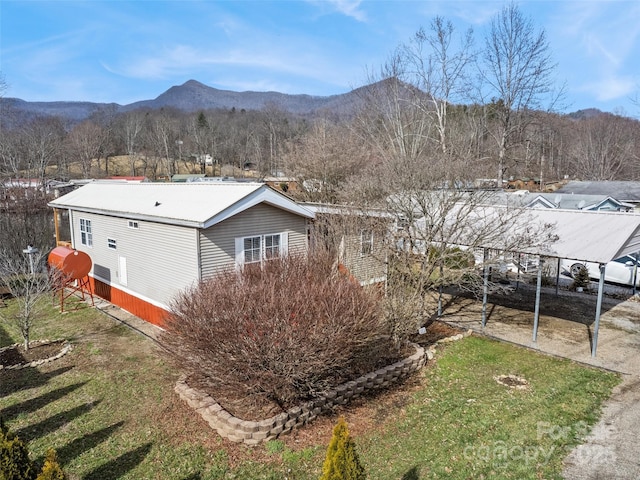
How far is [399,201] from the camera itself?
10586 millimetres

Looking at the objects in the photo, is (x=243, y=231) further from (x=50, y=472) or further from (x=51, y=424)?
(x=50, y=472)

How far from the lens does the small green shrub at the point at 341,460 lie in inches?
162

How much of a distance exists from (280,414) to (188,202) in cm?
699

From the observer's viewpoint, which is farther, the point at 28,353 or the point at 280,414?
the point at 28,353

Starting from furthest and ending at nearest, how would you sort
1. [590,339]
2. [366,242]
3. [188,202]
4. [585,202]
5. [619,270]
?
1. [585,202]
2. [619,270]
3. [188,202]
4. [366,242]
5. [590,339]

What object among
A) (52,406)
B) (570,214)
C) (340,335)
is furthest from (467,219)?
(52,406)

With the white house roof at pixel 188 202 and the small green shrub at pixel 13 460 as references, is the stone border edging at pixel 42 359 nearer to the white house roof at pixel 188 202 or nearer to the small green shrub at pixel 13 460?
the white house roof at pixel 188 202

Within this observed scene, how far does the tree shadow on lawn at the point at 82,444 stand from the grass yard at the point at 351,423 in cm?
2

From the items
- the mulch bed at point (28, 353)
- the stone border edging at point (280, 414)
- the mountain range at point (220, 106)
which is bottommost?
the mulch bed at point (28, 353)

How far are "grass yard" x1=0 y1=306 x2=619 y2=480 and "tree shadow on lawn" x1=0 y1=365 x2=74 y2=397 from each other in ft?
0.12

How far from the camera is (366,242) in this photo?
11.3m

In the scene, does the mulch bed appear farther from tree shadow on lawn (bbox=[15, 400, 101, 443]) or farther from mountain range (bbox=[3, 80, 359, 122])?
mountain range (bbox=[3, 80, 359, 122])

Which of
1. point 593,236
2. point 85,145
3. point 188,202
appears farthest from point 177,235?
point 85,145

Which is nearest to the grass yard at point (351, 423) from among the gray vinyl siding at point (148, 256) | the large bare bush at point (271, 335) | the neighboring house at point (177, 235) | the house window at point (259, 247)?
the large bare bush at point (271, 335)
